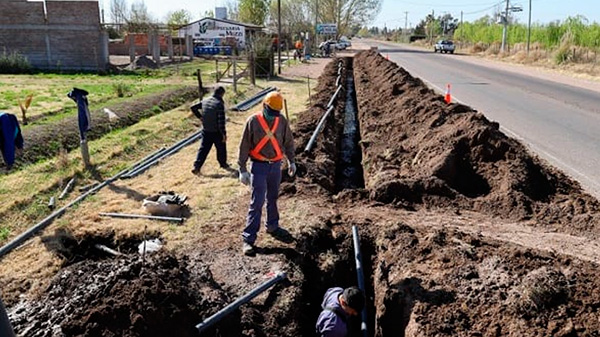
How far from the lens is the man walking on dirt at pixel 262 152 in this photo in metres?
6.39

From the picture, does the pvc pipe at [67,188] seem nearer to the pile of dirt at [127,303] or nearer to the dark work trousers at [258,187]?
the pile of dirt at [127,303]

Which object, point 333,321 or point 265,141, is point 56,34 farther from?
point 333,321

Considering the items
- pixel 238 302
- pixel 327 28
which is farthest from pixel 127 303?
pixel 327 28

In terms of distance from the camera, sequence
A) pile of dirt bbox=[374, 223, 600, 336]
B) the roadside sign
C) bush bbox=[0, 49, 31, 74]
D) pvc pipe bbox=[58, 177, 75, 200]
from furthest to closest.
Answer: the roadside sign, bush bbox=[0, 49, 31, 74], pvc pipe bbox=[58, 177, 75, 200], pile of dirt bbox=[374, 223, 600, 336]

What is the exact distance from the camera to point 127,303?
458 cm

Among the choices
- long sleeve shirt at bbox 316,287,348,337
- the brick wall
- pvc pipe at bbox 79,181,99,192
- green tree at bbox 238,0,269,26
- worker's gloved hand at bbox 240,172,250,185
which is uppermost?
green tree at bbox 238,0,269,26

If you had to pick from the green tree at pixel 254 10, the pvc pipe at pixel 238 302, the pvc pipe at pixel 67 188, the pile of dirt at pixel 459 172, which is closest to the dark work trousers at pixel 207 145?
the pile of dirt at pixel 459 172

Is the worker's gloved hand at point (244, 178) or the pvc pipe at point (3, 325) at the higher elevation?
the worker's gloved hand at point (244, 178)

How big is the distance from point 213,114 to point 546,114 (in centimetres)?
1151

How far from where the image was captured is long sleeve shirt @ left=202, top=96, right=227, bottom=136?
984 centimetres

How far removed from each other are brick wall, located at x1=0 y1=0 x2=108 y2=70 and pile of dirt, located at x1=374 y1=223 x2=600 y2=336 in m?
30.6

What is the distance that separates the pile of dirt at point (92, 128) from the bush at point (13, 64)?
1461cm

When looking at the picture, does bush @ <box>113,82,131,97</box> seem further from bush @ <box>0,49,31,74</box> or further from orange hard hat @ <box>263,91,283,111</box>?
orange hard hat @ <box>263,91,283,111</box>

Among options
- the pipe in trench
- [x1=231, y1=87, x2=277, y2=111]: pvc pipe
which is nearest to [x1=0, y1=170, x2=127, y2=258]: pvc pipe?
the pipe in trench
